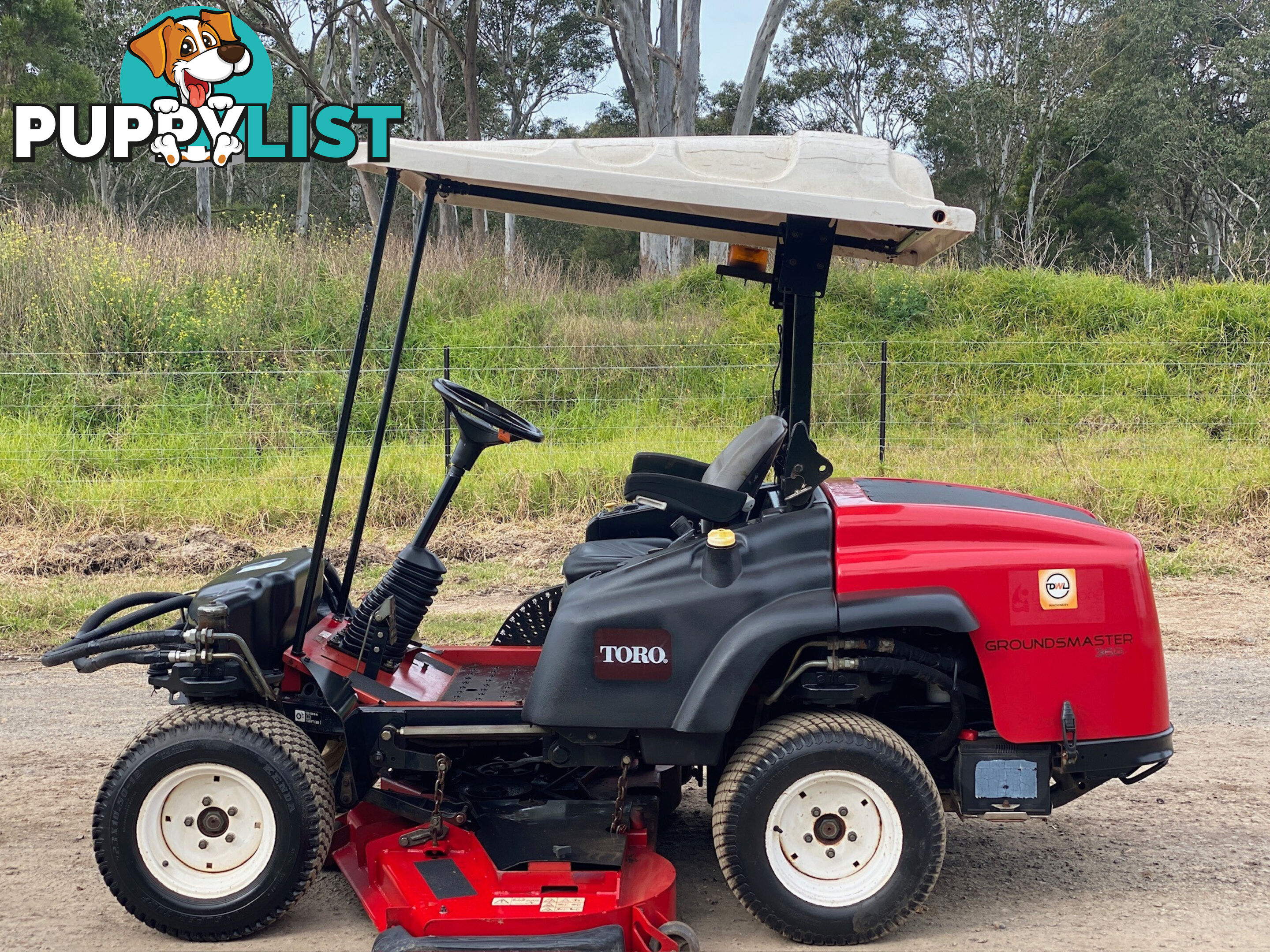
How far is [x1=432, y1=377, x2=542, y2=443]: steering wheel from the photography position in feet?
12.5

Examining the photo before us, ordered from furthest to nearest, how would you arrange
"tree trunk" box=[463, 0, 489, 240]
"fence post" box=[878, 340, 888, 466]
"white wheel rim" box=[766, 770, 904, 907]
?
"tree trunk" box=[463, 0, 489, 240], "fence post" box=[878, 340, 888, 466], "white wheel rim" box=[766, 770, 904, 907]

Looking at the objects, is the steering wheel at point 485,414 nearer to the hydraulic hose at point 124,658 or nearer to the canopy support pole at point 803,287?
the canopy support pole at point 803,287

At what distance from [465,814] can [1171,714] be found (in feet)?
11.8

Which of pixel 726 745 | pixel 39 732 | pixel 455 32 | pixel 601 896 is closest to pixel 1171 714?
pixel 726 745

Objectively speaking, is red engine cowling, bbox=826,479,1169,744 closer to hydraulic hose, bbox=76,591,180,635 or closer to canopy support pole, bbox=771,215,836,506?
canopy support pole, bbox=771,215,836,506

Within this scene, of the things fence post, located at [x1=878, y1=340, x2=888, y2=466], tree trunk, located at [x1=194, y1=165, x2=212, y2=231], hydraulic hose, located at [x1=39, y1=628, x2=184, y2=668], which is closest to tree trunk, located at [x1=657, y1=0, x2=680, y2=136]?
fence post, located at [x1=878, y1=340, x2=888, y2=466]

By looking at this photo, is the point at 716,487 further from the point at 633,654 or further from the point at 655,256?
the point at 655,256

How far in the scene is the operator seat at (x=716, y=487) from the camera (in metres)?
3.43

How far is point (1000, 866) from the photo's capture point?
13.0 feet

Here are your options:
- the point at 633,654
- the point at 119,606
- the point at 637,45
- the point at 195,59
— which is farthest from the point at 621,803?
the point at 637,45

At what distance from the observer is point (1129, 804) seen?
14.6 ft

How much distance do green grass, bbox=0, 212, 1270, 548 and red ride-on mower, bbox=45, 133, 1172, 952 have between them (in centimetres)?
575

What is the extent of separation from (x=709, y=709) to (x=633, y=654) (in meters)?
0.27

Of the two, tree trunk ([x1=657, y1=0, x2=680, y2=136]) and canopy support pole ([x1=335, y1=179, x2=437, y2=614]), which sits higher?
tree trunk ([x1=657, y1=0, x2=680, y2=136])
